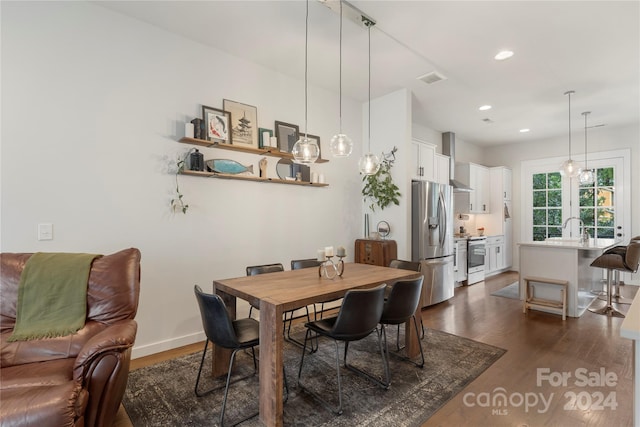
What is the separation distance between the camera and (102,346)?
166 cm

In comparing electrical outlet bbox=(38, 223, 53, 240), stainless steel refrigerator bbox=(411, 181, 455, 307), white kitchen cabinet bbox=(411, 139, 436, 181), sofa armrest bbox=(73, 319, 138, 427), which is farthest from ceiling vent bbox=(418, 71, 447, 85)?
electrical outlet bbox=(38, 223, 53, 240)

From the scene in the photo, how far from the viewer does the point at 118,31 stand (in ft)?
9.18

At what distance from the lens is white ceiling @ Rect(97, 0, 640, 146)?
269cm

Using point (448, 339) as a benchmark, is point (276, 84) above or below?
above

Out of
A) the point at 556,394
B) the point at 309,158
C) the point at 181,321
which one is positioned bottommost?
the point at 556,394

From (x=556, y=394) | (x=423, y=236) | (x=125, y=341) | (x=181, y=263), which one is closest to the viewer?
(x=125, y=341)

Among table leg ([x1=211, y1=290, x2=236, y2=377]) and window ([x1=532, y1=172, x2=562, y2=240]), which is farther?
window ([x1=532, y1=172, x2=562, y2=240])

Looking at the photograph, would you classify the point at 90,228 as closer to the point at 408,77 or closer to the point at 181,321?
the point at 181,321

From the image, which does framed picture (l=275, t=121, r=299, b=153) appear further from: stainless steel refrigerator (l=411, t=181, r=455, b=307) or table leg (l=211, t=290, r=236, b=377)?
table leg (l=211, t=290, r=236, b=377)

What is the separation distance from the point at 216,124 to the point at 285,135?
92cm

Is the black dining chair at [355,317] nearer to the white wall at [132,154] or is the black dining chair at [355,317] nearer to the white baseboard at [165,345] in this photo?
the white baseboard at [165,345]

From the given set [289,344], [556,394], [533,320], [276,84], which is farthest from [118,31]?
[533,320]

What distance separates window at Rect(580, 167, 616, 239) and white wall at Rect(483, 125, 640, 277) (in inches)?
11.3

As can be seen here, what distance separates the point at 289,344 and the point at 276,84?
9.93 ft
